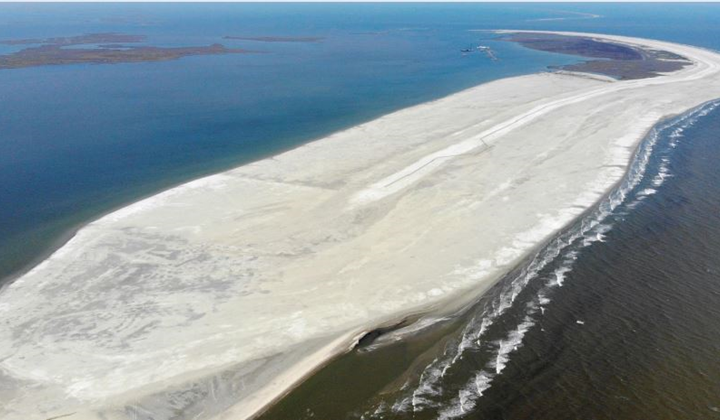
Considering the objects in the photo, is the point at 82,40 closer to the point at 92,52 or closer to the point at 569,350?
the point at 92,52

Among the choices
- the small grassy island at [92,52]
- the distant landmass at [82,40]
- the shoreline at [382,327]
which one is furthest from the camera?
the distant landmass at [82,40]

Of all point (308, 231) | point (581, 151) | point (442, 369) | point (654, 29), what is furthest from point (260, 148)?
point (654, 29)

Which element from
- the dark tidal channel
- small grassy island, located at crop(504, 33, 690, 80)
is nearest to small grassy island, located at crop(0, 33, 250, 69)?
small grassy island, located at crop(504, 33, 690, 80)

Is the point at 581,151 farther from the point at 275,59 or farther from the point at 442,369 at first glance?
the point at 275,59

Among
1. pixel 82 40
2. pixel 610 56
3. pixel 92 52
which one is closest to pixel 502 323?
pixel 610 56

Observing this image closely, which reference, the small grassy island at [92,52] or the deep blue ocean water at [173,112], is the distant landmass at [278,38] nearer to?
the deep blue ocean water at [173,112]

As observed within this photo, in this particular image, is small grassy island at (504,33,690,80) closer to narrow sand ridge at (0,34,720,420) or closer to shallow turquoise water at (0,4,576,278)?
shallow turquoise water at (0,4,576,278)

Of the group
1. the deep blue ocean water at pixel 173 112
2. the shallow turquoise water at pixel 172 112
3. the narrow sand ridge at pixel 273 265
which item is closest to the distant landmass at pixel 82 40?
the deep blue ocean water at pixel 173 112
